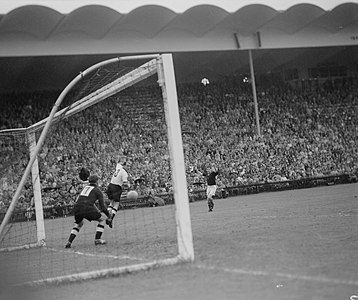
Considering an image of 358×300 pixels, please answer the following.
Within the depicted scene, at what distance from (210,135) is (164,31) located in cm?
637

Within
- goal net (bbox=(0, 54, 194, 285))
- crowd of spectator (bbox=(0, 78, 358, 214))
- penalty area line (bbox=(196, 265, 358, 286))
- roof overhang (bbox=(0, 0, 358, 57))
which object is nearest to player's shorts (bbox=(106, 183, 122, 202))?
goal net (bbox=(0, 54, 194, 285))

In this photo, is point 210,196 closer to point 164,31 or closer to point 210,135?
point 210,135

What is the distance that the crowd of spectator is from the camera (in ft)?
80.0

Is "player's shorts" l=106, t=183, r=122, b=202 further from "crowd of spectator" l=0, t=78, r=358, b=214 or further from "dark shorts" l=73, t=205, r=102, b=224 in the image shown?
"crowd of spectator" l=0, t=78, r=358, b=214

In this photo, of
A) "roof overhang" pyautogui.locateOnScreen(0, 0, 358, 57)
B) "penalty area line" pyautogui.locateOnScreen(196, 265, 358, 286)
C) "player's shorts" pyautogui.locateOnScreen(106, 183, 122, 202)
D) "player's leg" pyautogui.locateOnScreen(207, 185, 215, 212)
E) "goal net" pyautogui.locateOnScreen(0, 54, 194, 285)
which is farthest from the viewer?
"roof overhang" pyautogui.locateOnScreen(0, 0, 358, 57)

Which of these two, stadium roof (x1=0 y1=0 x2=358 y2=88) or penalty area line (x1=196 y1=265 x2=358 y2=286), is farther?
stadium roof (x1=0 y1=0 x2=358 y2=88)

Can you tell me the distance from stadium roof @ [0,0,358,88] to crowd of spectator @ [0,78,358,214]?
2.40m

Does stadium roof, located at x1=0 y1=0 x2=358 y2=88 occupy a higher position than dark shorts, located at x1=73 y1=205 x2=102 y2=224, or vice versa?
stadium roof, located at x1=0 y1=0 x2=358 y2=88

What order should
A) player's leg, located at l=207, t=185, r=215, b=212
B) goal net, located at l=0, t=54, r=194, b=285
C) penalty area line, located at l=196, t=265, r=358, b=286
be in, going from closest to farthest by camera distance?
penalty area line, located at l=196, t=265, r=358, b=286 < goal net, located at l=0, t=54, r=194, b=285 < player's leg, located at l=207, t=185, r=215, b=212

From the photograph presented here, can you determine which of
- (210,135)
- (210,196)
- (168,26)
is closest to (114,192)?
(210,196)

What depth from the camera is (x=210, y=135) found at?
35500mm

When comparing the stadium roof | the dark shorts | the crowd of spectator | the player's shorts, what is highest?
the stadium roof

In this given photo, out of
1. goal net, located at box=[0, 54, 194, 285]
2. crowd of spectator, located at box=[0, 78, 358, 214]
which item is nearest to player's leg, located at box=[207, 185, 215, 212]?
goal net, located at box=[0, 54, 194, 285]

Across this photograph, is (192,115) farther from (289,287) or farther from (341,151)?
(289,287)
